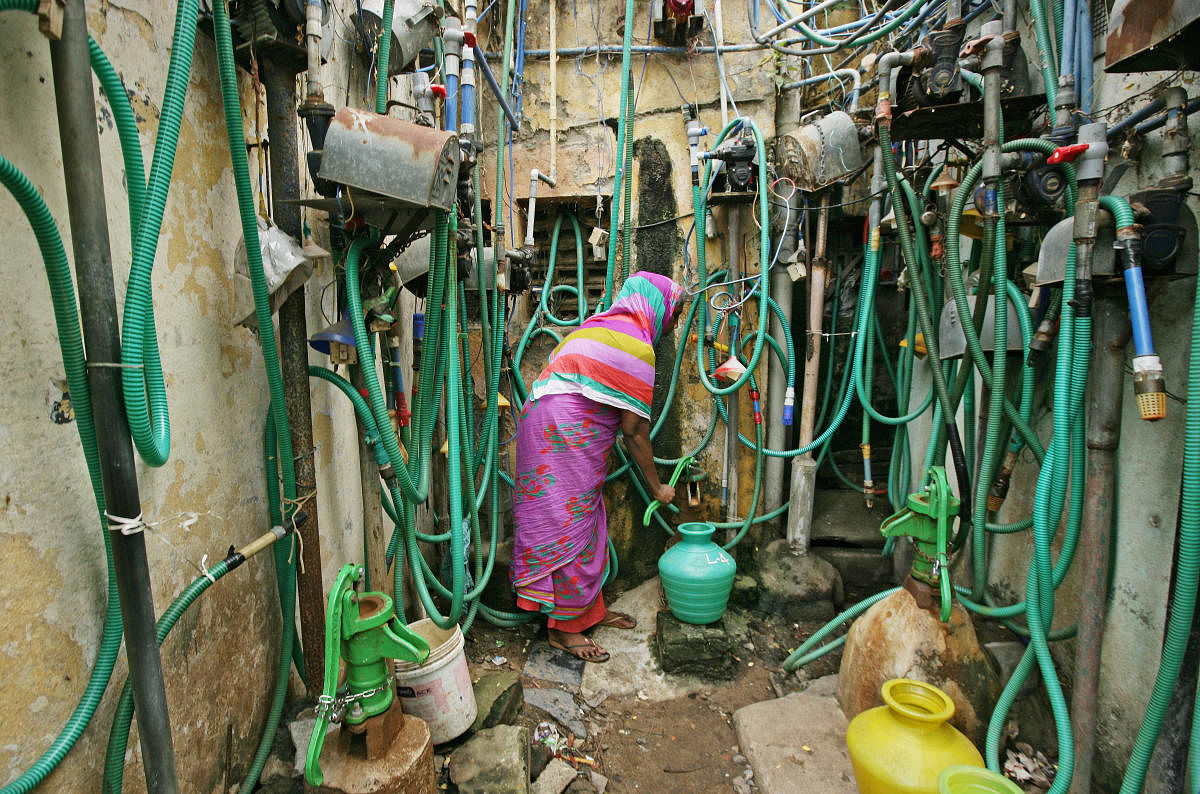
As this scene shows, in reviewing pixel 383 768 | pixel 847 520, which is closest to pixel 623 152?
pixel 847 520

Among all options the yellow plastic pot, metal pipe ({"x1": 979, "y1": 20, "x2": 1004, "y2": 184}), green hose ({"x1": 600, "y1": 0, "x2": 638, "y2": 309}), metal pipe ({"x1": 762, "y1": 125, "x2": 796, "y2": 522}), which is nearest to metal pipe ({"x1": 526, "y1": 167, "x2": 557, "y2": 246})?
green hose ({"x1": 600, "y1": 0, "x2": 638, "y2": 309})

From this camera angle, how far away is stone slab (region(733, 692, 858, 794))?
223 centimetres

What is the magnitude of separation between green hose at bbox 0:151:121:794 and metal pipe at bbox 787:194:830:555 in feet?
10.9

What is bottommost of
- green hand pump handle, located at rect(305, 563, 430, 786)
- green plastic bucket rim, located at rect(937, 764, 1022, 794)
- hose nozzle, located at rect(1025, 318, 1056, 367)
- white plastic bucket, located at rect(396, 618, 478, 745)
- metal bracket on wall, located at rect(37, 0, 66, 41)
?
white plastic bucket, located at rect(396, 618, 478, 745)

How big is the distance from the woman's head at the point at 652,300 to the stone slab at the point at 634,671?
66.8 inches

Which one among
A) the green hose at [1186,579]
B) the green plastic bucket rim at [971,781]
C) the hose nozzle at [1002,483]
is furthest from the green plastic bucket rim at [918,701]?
the hose nozzle at [1002,483]

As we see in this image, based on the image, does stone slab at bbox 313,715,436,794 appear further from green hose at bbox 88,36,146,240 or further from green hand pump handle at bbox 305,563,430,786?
green hose at bbox 88,36,146,240

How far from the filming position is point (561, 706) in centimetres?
273

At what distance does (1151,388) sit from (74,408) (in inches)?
98.4

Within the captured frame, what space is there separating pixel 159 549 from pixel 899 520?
2.43 metres

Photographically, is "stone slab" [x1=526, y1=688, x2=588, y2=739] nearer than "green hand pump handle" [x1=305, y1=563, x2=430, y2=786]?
No

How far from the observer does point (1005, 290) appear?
7.28ft

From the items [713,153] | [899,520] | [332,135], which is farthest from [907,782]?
[713,153]

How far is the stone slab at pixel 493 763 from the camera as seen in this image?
1.90 metres
